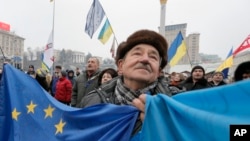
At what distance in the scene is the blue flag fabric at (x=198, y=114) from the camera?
1.43m

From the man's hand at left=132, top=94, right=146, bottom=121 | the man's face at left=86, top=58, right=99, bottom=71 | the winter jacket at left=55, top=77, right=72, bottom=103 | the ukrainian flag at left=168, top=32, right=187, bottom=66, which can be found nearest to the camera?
the man's hand at left=132, top=94, right=146, bottom=121

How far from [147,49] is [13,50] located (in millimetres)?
64808

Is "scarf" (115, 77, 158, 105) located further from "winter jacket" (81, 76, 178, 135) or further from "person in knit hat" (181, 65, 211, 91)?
"person in knit hat" (181, 65, 211, 91)

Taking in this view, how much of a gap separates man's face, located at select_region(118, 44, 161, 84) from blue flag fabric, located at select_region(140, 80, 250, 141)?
0.27 meters

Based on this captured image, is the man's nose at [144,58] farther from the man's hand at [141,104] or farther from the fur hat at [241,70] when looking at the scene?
the fur hat at [241,70]

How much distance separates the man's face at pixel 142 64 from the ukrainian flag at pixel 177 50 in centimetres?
776

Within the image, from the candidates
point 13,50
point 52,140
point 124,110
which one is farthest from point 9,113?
point 13,50

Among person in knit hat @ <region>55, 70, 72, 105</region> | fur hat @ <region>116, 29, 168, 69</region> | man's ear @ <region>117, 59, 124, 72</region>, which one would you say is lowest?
person in knit hat @ <region>55, 70, 72, 105</region>

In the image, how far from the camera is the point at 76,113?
2193mm

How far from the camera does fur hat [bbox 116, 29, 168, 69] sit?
201 cm

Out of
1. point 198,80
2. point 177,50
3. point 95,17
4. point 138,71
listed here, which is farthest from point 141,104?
point 95,17

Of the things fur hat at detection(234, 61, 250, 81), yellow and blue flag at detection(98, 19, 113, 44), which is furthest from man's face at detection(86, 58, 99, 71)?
yellow and blue flag at detection(98, 19, 113, 44)

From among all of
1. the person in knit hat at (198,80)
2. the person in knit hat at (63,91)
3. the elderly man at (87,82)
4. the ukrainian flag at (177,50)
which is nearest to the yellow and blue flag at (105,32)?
the ukrainian flag at (177,50)

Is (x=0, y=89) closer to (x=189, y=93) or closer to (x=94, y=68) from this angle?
(x=189, y=93)
